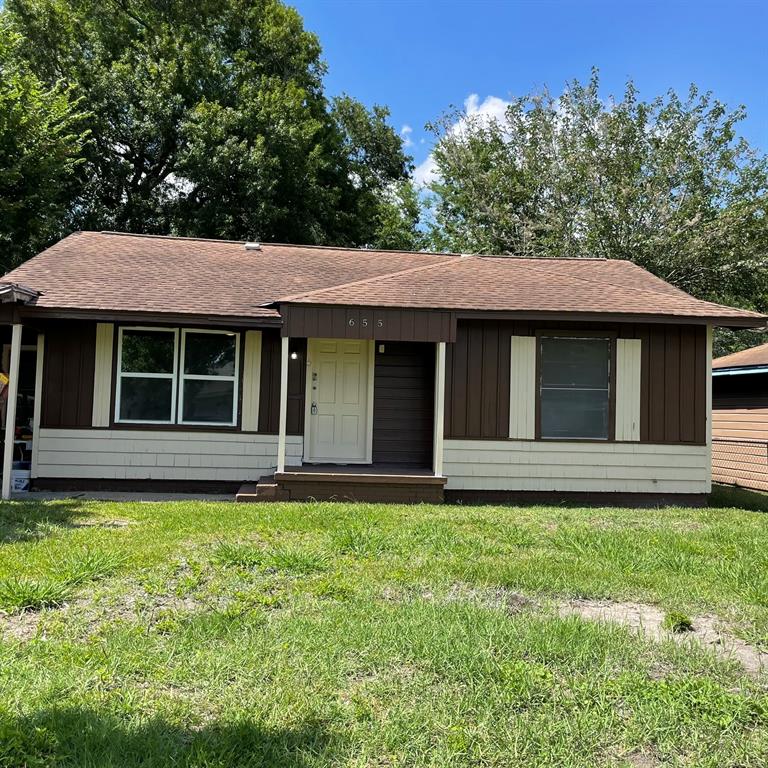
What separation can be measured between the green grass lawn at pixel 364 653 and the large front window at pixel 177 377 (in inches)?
134

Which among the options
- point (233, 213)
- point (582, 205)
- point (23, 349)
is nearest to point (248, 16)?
point (233, 213)

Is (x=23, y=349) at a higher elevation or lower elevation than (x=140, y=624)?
higher

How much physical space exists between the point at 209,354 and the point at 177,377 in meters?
0.57

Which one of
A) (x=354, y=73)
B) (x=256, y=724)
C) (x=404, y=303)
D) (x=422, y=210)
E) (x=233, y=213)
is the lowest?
(x=256, y=724)

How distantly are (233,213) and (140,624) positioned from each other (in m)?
19.1

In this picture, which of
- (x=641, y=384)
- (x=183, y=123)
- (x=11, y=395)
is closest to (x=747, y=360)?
(x=641, y=384)

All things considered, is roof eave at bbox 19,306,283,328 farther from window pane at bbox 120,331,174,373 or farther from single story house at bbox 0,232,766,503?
window pane at bbox 120,331,174,373

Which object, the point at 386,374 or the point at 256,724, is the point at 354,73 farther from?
the point at 256,724

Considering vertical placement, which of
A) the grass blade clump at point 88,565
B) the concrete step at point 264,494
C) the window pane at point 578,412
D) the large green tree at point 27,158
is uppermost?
the large green tree at point 27,158

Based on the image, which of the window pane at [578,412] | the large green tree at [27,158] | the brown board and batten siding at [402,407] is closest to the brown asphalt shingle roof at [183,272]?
the brown board and batten siding at [402,407]

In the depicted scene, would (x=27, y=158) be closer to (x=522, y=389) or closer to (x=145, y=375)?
(x=145, y=375)

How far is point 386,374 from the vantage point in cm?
993

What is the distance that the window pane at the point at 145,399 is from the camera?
909 cm

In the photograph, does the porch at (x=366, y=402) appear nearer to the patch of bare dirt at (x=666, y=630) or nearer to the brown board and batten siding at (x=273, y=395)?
the brown board and batten siding at (x=273, y=395)
